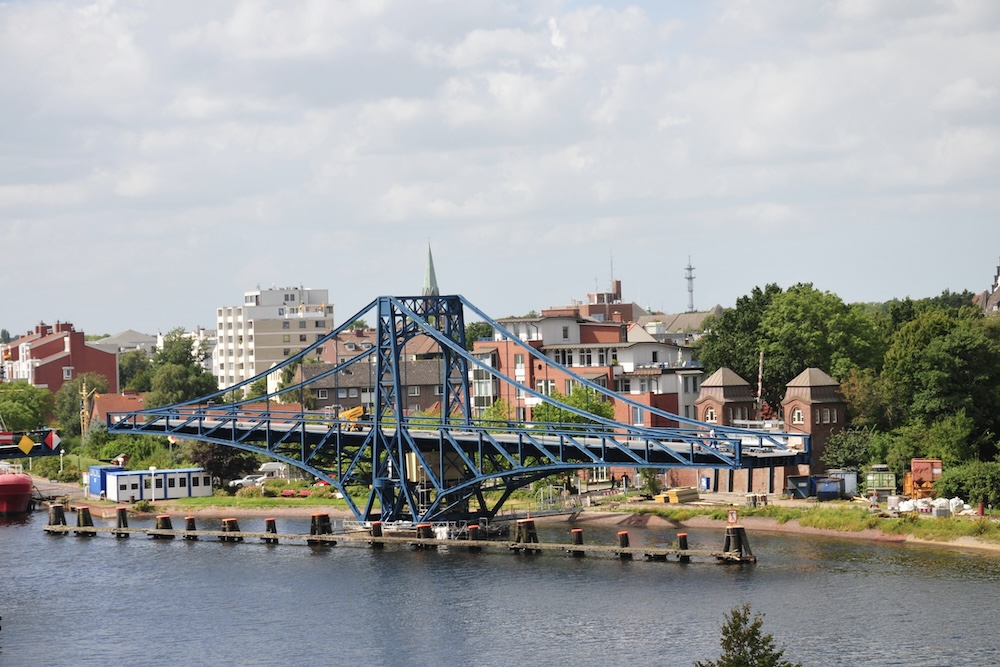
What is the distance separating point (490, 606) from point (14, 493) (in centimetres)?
5430

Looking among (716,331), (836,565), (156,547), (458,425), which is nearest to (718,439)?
(836,565)

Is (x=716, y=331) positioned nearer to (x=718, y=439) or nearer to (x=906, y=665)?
(x=718, y=439)

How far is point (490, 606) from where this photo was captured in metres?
65.6

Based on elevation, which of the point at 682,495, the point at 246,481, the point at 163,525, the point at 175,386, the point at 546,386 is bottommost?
the point at 163,525

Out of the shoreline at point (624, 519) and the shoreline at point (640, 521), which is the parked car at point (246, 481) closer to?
the shoreline at point (624, 519)

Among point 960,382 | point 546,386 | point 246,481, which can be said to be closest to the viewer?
point 960,382

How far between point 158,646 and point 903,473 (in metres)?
47.8

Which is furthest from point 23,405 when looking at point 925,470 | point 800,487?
point 925,470

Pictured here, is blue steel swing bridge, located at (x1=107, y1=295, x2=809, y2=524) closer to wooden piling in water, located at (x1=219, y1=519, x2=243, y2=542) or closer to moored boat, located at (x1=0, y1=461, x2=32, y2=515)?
wooden piling in water, located at (x1=219, y1=519, x2=243, y2=542)

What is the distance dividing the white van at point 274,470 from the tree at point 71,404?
128 ft

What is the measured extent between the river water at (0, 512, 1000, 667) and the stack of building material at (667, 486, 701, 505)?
8.76 metres

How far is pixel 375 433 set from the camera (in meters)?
86.4

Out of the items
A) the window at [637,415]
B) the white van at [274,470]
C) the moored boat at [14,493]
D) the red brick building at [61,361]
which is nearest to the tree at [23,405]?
the red brick building at [61,361]

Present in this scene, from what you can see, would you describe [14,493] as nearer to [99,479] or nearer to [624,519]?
[99,479]
